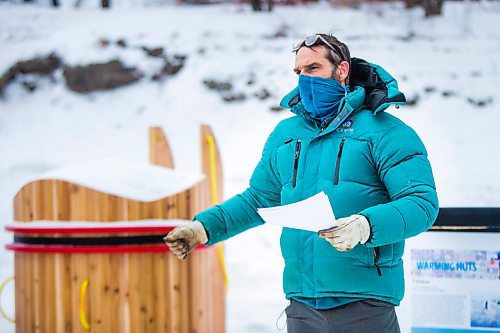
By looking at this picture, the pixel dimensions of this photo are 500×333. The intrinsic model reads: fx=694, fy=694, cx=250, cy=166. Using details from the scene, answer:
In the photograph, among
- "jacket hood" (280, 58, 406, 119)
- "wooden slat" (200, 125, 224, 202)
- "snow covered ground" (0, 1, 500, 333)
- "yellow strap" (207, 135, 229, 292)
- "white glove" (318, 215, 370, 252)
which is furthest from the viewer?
"snow covered ground" (0, 1, 500, 333)

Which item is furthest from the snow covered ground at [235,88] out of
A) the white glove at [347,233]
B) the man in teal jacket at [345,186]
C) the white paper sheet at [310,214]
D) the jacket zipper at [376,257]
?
the white glove at [347,233]

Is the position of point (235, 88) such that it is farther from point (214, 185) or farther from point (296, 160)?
point (296, 160)

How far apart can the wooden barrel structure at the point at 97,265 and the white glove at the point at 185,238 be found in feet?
5.28

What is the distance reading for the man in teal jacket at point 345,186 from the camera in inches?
80.8

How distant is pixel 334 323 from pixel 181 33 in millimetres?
8653

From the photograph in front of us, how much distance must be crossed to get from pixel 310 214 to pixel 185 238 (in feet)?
1.79

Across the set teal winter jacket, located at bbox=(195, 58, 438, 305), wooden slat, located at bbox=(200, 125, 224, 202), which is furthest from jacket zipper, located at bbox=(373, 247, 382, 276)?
wooden slat, located at bbox=(200, 125, 224, 202)

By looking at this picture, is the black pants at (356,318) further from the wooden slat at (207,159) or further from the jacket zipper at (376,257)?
the wooden slat at (207,159)

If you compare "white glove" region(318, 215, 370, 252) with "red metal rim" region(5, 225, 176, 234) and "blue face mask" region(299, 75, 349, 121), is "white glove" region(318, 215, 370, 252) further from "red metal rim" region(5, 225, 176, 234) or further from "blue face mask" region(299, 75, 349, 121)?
"red metal rim" region(5, 225, 176, 234)

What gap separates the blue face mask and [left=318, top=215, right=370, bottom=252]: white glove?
1.70 ft

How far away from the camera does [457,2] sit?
9547mm

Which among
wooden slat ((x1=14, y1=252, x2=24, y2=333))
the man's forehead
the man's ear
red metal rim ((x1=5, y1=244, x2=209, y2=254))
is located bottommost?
wooden slat ((x1=14, y1=252, x2=24, y2=333))

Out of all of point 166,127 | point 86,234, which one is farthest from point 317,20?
point 86,234

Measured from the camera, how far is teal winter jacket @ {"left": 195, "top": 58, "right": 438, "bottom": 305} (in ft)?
6.72
